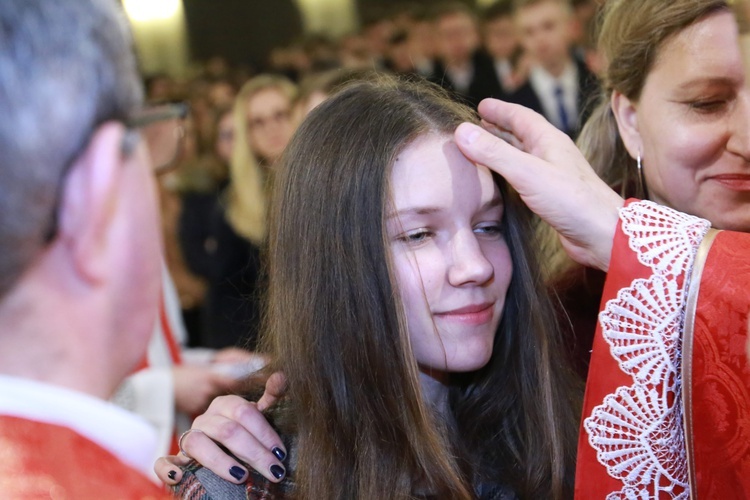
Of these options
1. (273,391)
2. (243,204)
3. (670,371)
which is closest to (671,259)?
(670,371)

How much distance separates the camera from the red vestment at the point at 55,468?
569mm

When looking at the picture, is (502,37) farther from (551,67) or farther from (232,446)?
(232,446)

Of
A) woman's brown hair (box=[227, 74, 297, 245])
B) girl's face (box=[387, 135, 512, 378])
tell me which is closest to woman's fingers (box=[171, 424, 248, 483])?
girl's face (box=[387, 135, 512, 378])

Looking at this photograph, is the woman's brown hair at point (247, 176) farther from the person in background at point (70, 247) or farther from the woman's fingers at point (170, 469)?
the person in background at point (70, 247)

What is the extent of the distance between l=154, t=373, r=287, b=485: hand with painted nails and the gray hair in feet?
2.30

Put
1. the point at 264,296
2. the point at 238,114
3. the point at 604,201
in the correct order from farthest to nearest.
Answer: the point at 238,114 < the point at 264,296 < the point at 604,201

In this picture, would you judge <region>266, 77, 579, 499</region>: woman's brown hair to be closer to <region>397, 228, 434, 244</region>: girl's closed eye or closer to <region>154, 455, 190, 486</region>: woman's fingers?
<region>397, 228, 434, 244</region>: girl's closed eye

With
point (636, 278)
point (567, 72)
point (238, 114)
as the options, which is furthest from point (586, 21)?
point (636, 278)

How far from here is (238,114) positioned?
3531 mm

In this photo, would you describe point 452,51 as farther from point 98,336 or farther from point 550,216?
point 98,336

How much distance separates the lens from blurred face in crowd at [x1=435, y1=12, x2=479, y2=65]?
4.77 m

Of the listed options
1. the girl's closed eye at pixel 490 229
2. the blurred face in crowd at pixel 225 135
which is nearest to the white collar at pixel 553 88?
the blurred face in crowd at pixel 225 135

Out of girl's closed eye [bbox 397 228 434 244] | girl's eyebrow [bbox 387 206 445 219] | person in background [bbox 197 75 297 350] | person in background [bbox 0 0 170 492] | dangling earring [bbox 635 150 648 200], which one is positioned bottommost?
person in background [bbox 197 75 297 350]

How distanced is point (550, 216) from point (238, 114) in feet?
8.04
